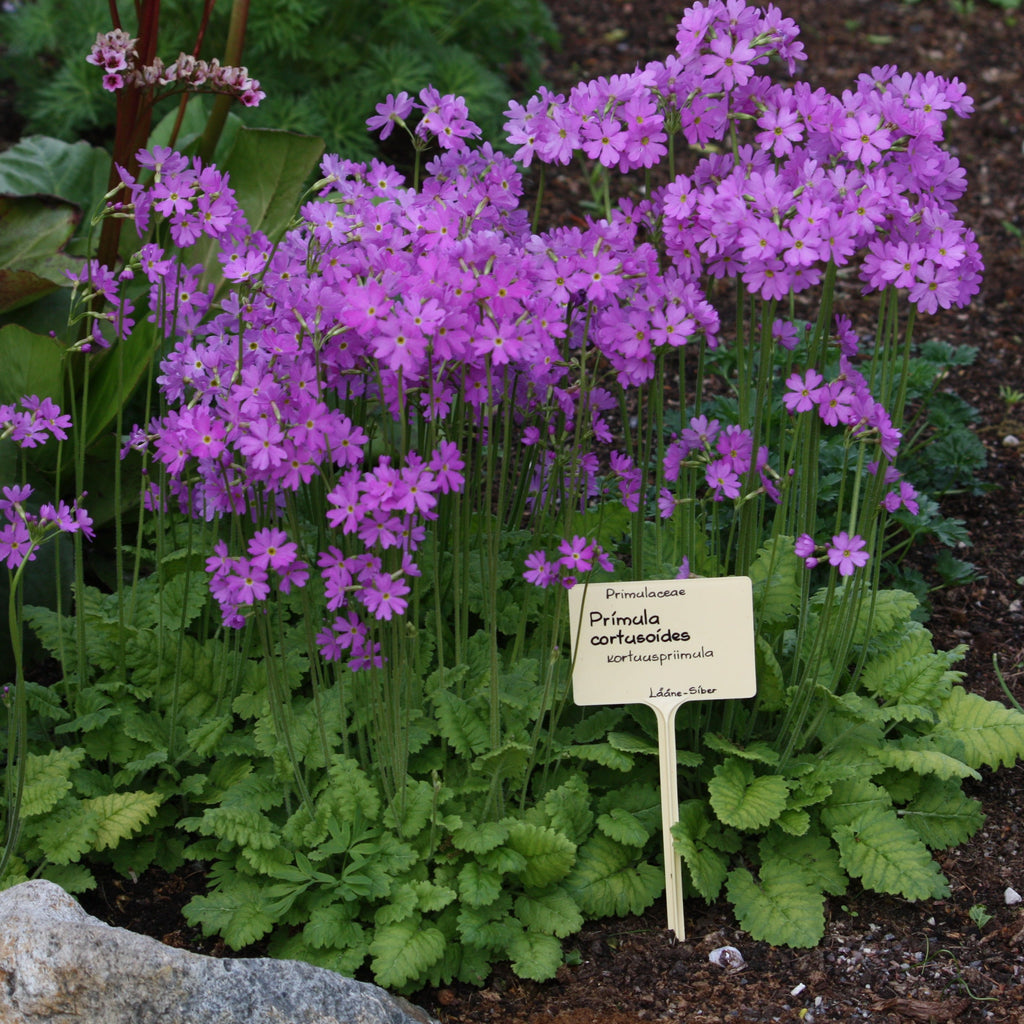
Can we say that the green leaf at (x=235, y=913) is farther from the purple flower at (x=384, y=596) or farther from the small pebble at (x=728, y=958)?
the small pebble at (x=728, y=958)

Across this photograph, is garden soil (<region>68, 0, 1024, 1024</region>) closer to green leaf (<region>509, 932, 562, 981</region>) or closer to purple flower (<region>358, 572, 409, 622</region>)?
green leaf (<region>509, 932, 562, 981</region>)

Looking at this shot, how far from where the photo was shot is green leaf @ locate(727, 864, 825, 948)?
2318 millimetres

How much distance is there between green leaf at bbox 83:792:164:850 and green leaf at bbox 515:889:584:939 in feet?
2.42

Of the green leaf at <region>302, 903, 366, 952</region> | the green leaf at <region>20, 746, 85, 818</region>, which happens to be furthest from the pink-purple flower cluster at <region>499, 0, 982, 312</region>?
the green leaf at <region>20, 746, 85, 818</region>

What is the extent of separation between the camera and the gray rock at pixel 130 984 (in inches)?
74.8

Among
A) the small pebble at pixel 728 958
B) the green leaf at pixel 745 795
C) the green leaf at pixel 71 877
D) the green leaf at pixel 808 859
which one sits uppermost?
the green leaf at pixel 745 795

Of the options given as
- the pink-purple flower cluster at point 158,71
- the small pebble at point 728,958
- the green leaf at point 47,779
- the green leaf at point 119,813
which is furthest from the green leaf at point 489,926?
the pink-purple flower cluster at point 158,71

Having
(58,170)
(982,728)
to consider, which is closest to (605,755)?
(982,728)

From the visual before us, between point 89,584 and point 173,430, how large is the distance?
1.36 meters

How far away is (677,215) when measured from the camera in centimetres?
209

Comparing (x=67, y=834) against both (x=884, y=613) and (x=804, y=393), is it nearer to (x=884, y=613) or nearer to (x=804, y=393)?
(x=804, y=393)

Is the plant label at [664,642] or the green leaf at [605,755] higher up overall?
the plant label at [664,642]

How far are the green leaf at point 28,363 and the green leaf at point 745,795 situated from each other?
1.73 metres

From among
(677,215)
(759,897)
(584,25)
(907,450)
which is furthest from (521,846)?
(584,25)
